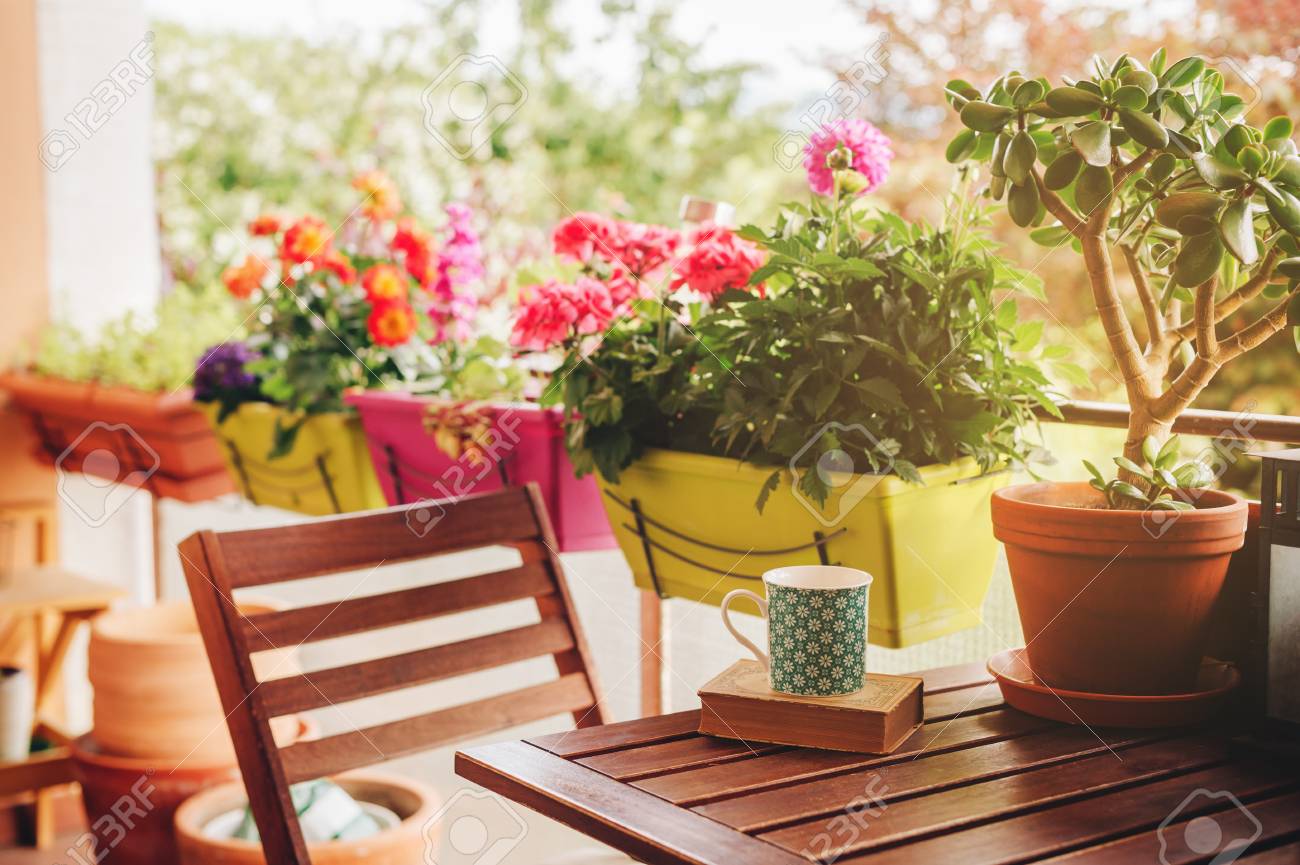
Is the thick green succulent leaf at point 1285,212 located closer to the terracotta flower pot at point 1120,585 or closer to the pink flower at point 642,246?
the terracotta flower pot at point 1120,585

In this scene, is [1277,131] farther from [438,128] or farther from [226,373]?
[438,128]

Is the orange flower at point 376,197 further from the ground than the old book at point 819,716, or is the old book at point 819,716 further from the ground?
the orange flower at point 376,197

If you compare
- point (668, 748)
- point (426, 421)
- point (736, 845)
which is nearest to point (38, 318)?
point (426, 421)

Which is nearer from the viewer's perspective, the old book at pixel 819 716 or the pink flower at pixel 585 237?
the old book at pixel 819 716

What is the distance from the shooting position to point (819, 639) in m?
1.01

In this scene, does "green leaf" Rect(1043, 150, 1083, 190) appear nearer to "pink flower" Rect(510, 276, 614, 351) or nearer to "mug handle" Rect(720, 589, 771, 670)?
"mug handle" Rect(720, 589, 771, 670)

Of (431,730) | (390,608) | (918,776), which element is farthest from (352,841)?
(918,776)

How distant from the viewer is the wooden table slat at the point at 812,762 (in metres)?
0.89

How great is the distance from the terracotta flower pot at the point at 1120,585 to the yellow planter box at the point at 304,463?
4.04ft

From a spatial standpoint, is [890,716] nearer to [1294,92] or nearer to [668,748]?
[668,748]

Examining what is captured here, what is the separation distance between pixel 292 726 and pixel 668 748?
4.41 ft

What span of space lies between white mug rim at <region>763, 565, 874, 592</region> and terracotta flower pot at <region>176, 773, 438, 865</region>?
89cm

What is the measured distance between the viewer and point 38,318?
310cm

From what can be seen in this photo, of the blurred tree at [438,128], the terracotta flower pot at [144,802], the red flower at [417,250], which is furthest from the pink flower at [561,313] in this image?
the blurred tree at [438,128]
